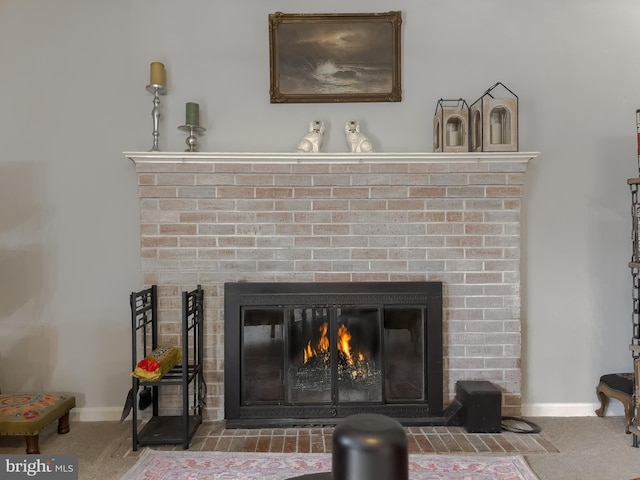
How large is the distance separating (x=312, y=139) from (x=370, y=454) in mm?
2177

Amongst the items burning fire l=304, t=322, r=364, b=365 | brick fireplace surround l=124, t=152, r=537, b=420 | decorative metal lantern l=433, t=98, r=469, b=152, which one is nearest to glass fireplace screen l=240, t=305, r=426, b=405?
burning fire l=304, t=322, r=364, b=365

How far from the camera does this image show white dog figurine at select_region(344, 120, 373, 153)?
2732 millimetres

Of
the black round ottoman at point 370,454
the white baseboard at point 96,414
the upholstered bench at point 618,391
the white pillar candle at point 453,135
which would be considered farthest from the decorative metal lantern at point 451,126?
the white baseboard at point 96,414

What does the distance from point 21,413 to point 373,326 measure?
73.1 inches

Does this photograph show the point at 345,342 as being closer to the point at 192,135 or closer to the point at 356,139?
the point at 356,139

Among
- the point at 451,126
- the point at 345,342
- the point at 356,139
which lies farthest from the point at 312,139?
the point at 345,342

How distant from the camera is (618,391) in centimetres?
262

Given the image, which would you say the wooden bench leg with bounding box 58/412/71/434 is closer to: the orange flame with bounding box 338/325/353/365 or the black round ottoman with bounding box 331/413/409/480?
the orange flame with bounding box 338/325/353/365

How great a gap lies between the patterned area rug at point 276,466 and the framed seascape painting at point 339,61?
77.9 inches

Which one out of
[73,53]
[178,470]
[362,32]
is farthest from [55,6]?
[178,470]

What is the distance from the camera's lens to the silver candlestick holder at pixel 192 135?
2.74 metres

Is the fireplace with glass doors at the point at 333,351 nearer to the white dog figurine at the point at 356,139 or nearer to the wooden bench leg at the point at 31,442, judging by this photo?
the white dog figurine at the point at 356,139

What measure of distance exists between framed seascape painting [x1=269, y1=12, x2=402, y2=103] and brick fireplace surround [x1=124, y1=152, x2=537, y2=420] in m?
0.45

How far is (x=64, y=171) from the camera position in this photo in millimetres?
2807
